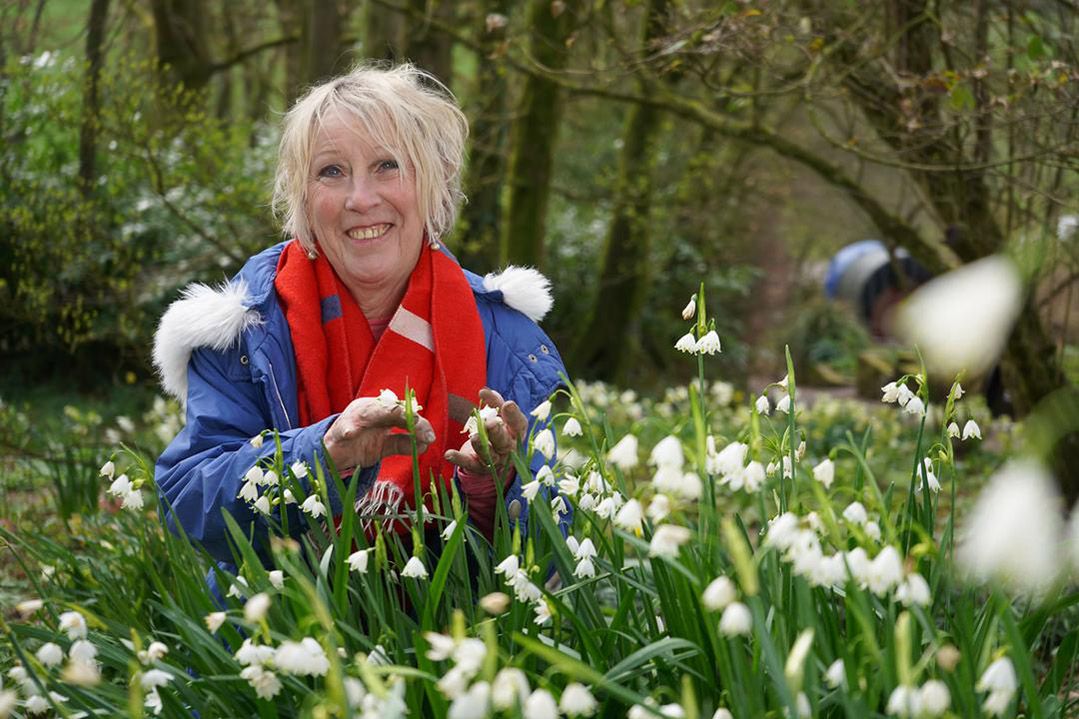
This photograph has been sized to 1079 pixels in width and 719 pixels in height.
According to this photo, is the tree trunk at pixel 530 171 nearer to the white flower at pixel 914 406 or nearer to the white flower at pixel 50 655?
the white flower at pixel 914 406

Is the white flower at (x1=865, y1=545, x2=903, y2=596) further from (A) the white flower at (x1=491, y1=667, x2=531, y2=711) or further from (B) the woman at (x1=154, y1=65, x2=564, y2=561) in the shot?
(B) the woman at (x1=154, y1=65, x2=564, y2=561)

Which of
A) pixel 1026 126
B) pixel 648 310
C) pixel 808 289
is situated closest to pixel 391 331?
pixel 1026 126

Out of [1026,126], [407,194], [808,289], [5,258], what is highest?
[1026,126]

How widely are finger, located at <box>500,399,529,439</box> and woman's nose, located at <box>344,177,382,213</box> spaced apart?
64 centimetres

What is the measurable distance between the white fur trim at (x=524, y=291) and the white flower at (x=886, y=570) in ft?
4.81

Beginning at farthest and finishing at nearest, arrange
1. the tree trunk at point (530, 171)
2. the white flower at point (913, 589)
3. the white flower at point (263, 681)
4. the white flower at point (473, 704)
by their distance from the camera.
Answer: the tree trunk at point (530, 171) → the white flower at point (263, 681) → the white flower at point (913, 589) → the white flower at point (473, 704)

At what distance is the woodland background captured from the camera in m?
4.48

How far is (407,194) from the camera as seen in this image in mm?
2689

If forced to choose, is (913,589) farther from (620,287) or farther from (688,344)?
(620,287)

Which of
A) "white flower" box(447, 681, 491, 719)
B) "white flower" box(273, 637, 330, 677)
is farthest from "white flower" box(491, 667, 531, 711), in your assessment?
"white flower" box(273, 637, 330, 677)

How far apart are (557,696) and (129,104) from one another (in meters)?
5.09

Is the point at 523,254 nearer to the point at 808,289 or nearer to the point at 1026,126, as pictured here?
the point at 1026,126

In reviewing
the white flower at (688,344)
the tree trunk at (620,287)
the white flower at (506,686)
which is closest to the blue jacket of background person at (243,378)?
the white flower at (688,344)

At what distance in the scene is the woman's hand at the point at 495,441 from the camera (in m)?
2.22
